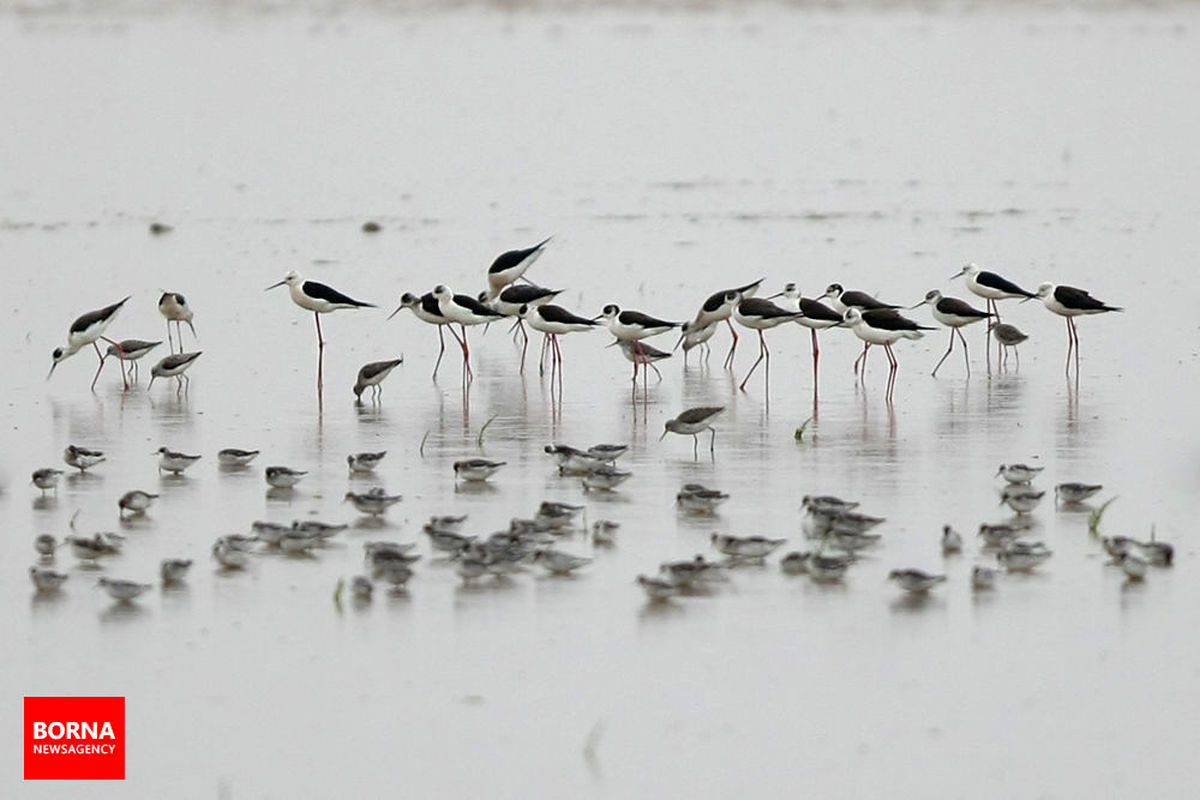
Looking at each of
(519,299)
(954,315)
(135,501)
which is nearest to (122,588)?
(135,501)

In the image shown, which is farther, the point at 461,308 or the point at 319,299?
the point at 319,299

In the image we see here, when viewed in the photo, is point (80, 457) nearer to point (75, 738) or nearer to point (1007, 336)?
point (75, 738)

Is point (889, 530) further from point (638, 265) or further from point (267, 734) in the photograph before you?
point (638, 265)

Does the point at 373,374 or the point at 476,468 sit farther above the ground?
the point at 373,374

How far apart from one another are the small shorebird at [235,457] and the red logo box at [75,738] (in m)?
4.00

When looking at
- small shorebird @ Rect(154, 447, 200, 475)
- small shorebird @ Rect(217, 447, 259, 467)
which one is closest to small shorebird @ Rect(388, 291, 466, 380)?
small shorebird @ Rect(217, 447, 259, 467)


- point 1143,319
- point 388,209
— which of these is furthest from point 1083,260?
Answer: point 388,209

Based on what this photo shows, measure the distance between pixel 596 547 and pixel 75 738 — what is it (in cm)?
331

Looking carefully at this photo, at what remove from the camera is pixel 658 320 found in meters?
16.3

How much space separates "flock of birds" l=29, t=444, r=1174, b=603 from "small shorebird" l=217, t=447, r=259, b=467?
3.52 ft

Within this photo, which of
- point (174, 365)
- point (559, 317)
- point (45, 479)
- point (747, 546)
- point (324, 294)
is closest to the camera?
point (747, 546)

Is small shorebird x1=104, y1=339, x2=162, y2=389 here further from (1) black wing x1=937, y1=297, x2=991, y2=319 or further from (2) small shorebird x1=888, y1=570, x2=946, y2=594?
(2) small shorebird x1=888, y1=570, x2=946, y2=594

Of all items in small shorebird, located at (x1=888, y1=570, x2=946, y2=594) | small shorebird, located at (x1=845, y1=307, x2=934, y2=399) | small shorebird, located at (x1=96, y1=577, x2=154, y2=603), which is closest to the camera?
small shorebird, located at (x1=888, y1=570, x2=946, y2=594)

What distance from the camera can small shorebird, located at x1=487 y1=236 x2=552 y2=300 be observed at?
18.9 meters
